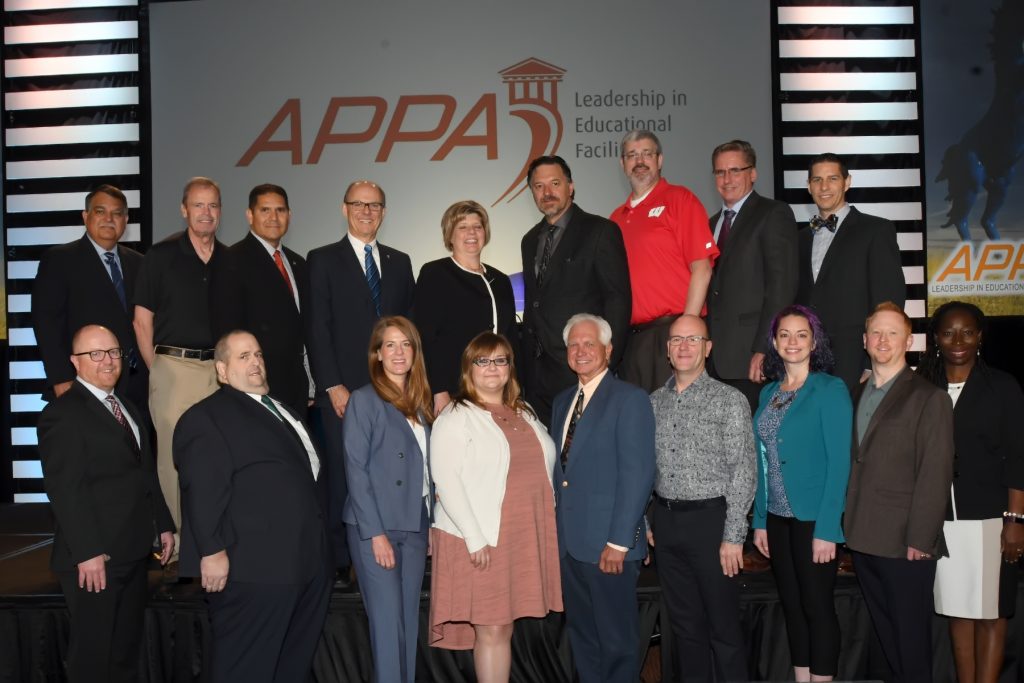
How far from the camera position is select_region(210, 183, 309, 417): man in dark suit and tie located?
3957 mm

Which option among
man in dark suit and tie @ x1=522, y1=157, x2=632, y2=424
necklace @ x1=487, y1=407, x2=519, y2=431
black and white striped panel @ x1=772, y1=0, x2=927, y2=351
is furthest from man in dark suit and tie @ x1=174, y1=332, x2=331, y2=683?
black and white striped panel @ x1=772, y1=0, x2=927, y2=351

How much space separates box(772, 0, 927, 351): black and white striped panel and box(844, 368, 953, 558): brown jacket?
3842 mm

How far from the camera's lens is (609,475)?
3230 millimetres

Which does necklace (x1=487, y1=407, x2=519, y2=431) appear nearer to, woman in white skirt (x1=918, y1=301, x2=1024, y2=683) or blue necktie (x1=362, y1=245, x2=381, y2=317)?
blue necktie (x1=362, y1=245, x2=381, y2=317)

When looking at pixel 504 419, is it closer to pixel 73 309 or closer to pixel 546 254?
pixel 546 254

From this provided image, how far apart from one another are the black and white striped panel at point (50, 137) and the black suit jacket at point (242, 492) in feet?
15.4

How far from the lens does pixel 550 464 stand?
3.33 m

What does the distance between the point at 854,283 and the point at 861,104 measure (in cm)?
344

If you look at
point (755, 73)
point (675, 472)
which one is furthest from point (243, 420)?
point (755, 73)

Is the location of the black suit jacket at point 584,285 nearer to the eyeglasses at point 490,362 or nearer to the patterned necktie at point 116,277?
the eyeglasses at point 490,362

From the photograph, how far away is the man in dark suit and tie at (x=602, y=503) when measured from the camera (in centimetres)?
318

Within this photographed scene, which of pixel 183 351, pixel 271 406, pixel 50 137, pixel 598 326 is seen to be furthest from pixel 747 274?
pixel 50 137

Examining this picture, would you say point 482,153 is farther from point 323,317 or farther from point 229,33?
point 323,317

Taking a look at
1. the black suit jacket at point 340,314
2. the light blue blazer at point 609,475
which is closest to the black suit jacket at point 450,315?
the black suit jacket at point 340,314
